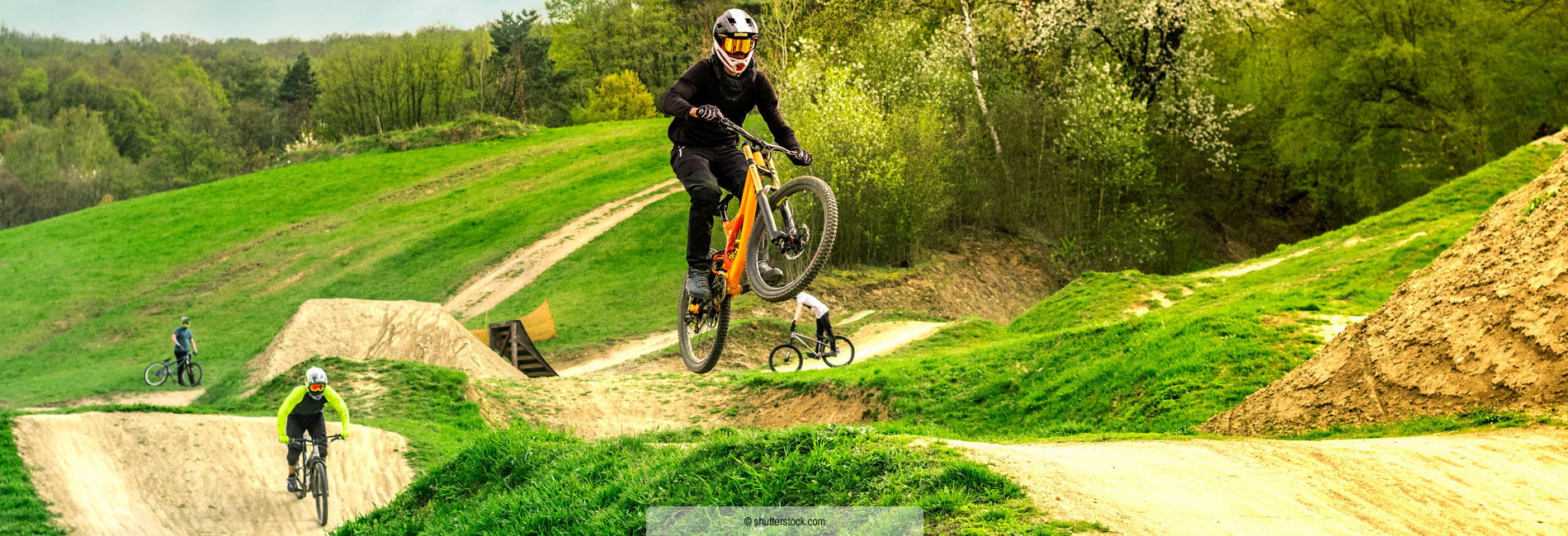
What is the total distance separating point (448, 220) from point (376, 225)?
4007mm

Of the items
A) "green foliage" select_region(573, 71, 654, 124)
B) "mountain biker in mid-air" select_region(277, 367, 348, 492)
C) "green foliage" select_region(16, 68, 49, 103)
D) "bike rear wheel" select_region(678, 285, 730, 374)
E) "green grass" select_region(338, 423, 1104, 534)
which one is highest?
"green foliage" select_region(16, 68, 49, 103)

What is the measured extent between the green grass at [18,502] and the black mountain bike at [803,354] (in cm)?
1509

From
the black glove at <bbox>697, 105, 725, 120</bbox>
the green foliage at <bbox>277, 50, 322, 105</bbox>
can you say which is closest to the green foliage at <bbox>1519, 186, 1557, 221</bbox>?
the black glove at <bbox>697, 105, 725, 120</bbox>

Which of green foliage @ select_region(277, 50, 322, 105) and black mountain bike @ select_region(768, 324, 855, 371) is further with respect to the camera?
green foliage @ select_region(277, 50, 322, 105)

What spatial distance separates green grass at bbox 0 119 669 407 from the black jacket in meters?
31.6

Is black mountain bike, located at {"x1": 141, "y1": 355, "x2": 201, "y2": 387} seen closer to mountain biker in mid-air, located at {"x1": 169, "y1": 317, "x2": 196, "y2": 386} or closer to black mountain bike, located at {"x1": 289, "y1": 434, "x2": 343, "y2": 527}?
mountain biker in mid-air, located at {"x1": 169, "y1": 317, "x2": 196, "y2": 386}

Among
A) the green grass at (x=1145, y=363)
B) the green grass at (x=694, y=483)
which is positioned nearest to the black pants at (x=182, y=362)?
the green grass at (x=1145, y=363)

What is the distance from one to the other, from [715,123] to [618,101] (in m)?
65.0

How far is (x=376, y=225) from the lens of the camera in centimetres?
5150

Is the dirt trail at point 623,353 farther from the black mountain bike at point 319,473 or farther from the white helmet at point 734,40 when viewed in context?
the white helmet at point 734,40

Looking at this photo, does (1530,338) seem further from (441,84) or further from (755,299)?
(441,84)

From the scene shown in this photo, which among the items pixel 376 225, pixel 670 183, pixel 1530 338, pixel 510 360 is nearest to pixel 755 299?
pixel 510 360

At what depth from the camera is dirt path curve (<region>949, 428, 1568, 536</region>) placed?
6855 millimetres

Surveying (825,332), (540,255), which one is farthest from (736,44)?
(540,255)
